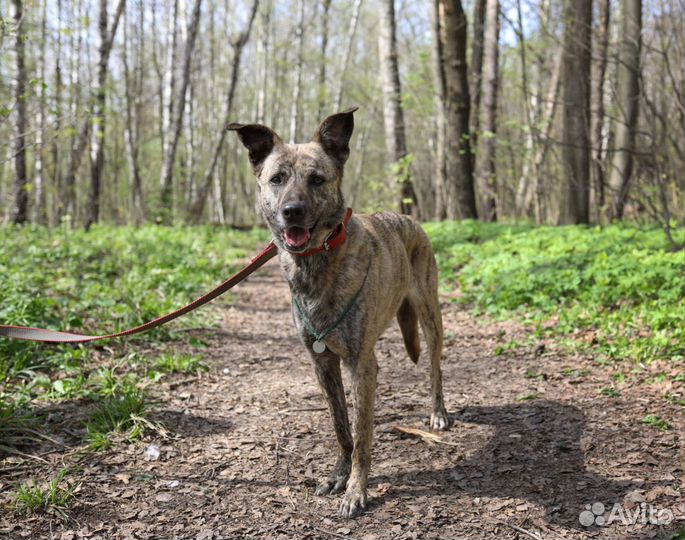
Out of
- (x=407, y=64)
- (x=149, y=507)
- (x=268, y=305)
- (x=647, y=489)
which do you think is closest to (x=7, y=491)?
(x=149, y=507)

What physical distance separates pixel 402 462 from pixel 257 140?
7.54 ft

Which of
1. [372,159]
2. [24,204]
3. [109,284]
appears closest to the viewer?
[109,284]

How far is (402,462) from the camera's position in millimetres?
3654

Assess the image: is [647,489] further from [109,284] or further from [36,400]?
[109,284]

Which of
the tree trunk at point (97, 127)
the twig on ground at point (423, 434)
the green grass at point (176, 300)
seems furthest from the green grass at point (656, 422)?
the tree trunk at point (97, 127)

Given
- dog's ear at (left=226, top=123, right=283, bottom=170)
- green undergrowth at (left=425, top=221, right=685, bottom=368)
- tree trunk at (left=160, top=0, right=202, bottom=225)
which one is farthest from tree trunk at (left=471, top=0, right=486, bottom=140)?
dog's ear at (left=226, top=123, right=283, bottom=170)

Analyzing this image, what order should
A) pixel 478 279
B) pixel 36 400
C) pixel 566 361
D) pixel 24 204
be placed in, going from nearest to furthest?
pixel 36 400, pixel 566 361, pixel 478 279, pixel 24 204

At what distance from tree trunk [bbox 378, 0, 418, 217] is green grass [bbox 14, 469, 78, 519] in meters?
11.3

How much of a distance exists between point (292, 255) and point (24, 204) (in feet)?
43.7

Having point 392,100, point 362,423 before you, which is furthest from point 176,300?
point 392,100

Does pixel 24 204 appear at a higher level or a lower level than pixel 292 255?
higher

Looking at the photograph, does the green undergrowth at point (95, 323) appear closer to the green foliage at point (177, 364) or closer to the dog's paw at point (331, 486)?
the green foliage at point (177, 364)

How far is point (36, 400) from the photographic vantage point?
417 cm

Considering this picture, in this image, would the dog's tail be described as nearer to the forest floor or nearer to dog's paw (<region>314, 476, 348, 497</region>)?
the forest floor
